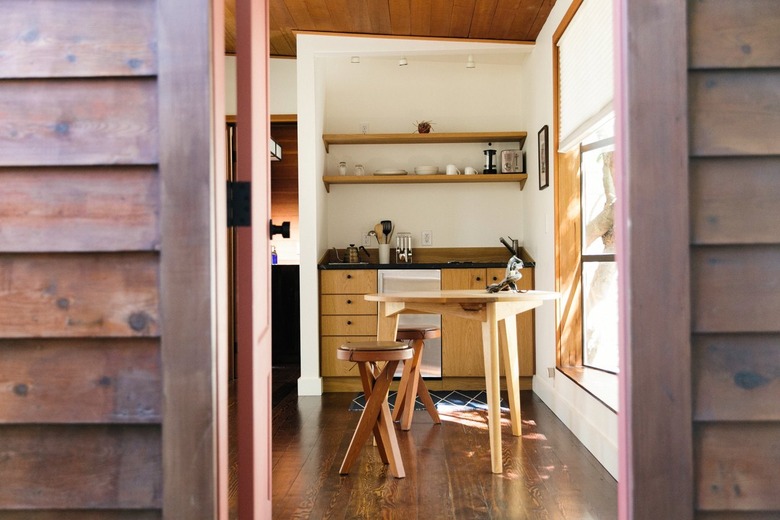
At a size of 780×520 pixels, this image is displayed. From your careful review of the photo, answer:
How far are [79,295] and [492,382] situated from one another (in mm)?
2333

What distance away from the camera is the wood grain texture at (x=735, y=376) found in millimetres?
1378

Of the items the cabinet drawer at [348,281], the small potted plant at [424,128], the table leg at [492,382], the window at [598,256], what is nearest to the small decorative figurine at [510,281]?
the table leg at [492,382]

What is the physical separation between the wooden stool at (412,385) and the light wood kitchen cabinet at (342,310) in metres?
1.11

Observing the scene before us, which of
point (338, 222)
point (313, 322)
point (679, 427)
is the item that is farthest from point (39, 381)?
point (338, 222)

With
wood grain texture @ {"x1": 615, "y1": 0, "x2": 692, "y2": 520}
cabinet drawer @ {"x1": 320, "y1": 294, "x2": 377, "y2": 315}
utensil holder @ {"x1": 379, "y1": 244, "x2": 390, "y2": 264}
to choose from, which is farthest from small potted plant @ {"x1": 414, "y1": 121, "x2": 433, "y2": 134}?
wood grain texture @ {"x1": 615, "y1": 0, "x2": 692, "y2": 520}

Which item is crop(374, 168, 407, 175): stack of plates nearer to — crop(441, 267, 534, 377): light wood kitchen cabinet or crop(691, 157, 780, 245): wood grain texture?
crop(441, 267, 534, 377): light wood kitchen cabinet

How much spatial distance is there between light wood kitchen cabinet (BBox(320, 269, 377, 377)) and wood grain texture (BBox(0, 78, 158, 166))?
4144mm

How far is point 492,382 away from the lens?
345cm

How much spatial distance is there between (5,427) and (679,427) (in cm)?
126

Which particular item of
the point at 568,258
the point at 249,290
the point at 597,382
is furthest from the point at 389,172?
the point at 249,290

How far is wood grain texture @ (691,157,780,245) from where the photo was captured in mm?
1388

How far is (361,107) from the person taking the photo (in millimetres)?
6273

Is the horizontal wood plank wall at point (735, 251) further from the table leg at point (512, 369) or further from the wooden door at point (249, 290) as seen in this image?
the table leg at point (512, 369)

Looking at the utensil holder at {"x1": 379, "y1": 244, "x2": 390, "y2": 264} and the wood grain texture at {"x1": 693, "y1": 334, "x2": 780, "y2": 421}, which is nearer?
the wood grain texture at {"x1": 693, "y1": 334, "x2": 780, "y2": 421}
